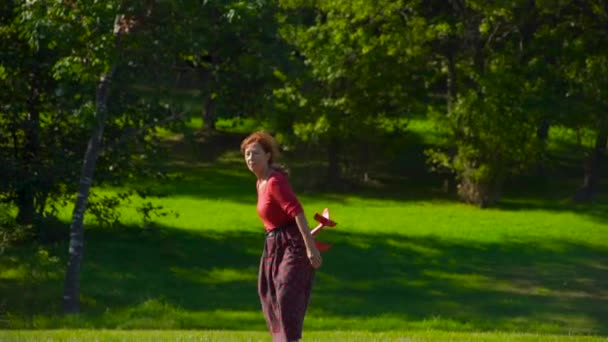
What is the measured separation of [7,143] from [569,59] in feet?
53.6

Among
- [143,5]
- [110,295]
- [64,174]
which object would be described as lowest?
[110,295]

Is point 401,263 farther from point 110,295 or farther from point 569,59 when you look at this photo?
point 569,59

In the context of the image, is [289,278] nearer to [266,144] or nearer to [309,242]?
[309,242]

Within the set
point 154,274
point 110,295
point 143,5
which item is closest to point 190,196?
point 154,274

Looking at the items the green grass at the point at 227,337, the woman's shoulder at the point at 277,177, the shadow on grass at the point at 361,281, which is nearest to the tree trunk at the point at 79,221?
the shadow on grass at the point at 361,281

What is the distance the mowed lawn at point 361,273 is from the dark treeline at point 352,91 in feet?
5.37

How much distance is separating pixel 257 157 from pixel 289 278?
929 millimetres

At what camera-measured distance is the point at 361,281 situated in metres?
24.1

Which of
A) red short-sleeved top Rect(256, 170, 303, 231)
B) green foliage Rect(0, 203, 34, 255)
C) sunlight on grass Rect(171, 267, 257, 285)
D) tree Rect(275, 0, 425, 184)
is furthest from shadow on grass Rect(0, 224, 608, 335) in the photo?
red short-sleeved top Rect(256, 170, 303, 231)

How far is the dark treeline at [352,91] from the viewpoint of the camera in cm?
2186

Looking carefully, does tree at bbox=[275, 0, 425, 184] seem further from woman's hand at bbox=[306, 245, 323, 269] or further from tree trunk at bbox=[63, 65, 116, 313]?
woman's hand at bbox=[306, 245, 323, 269]

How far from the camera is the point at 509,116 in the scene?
3388 cm

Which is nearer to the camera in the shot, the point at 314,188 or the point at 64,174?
the point at 64,174

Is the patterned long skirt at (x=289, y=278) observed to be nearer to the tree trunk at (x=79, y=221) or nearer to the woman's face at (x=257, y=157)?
the woman's face at (x=257, y=157)
